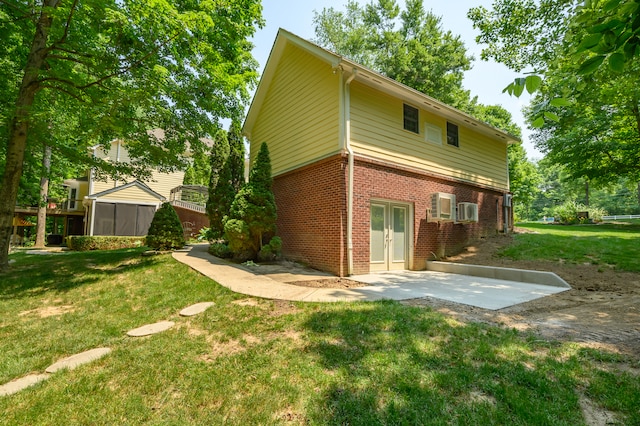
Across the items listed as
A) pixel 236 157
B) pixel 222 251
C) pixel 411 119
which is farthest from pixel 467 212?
pixel 236 157

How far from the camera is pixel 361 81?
317 inches

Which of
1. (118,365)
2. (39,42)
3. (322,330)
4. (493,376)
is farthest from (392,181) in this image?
(39,42)

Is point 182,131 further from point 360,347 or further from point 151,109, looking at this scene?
point 360,347

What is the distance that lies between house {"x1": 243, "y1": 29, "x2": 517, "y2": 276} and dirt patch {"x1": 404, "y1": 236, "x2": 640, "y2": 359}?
3.29 metres

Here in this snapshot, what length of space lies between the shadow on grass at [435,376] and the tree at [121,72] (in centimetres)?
755

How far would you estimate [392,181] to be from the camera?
28.7ft

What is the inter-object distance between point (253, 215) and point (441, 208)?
6031 mm

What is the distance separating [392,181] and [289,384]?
279 inches

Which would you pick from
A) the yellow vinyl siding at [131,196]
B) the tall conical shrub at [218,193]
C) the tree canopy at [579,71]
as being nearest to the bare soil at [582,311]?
the tree canopy at [579,71]

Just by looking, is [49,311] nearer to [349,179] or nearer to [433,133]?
[349,179]

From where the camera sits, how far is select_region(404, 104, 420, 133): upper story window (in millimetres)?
9375

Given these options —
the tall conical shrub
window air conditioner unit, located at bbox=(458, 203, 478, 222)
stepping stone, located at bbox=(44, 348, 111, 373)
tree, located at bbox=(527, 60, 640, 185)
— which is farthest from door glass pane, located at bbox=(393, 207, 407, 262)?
tree, located at bbox=(527, 60, 640, 185)

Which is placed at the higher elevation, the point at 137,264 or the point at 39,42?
the point at 39,42

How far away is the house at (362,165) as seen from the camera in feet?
25.6
